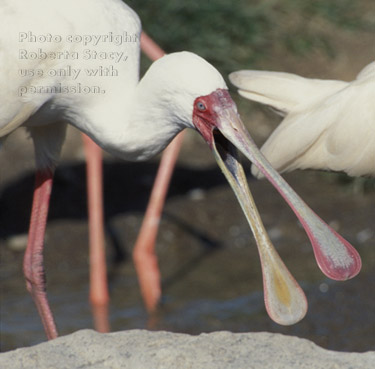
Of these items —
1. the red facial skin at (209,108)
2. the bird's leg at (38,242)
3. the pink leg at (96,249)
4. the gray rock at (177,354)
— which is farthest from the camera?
the pink leg at (96,249)

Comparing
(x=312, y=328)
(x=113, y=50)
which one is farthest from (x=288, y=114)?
(x=312, y=328)

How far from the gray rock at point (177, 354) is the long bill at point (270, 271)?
0.35ft

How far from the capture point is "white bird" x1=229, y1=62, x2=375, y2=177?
466cm

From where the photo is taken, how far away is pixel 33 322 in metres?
5.66

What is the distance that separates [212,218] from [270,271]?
9.95ft

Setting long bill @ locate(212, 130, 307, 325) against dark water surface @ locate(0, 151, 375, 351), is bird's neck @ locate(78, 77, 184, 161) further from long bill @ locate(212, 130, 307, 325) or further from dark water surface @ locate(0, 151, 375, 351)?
dark water surface @ locate(0, 151, 375, 351)

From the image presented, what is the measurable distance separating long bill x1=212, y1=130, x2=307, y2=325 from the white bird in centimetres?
84

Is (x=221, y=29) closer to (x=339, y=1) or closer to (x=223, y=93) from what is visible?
(x=339, y=1)

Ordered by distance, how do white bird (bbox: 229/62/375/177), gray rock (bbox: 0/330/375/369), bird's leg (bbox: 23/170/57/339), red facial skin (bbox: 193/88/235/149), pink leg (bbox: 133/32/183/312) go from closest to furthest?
gray rock (bbox: 0/330/375/369) → red facial skin (bbox: 193/88/235/149) → white bird (bbox: 229/62/375/177) → bird's leg (bbox: 23/170/57/339) → pink leg (bbox: 133/32/183/312)

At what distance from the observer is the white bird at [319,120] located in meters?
4.66

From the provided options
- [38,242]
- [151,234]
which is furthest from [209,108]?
[151,234]

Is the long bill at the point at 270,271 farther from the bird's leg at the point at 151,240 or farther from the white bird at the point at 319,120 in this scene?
the bird's leg at the point at 151,240

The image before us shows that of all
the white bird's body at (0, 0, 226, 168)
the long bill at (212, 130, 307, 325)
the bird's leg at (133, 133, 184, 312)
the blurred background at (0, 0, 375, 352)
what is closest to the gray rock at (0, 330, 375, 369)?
the long bill at (212, 130, 307, 325)

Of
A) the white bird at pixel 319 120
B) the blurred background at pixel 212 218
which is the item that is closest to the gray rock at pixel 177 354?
the white bird at pixel 319 120
